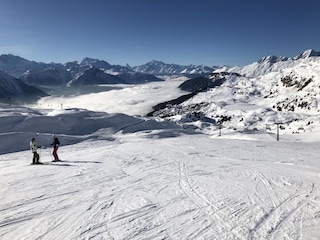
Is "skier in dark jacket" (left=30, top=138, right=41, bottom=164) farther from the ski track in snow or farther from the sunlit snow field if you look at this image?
the ski track in snow

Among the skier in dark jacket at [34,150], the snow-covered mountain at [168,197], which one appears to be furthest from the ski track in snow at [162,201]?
the skier in dark jacket at [34,150]

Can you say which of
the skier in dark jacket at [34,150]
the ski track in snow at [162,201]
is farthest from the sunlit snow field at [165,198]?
the skier in dark jacket at [34,150]

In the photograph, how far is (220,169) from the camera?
16188mm

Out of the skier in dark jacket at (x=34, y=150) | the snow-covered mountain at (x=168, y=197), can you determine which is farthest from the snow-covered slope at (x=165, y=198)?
the skier in dark jacket at (x=34, y=150)

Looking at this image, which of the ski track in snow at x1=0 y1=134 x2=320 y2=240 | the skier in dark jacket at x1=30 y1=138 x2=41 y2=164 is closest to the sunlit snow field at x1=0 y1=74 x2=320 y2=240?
the ski track in snow at x1=0 y1=134 x2=320 y2=240

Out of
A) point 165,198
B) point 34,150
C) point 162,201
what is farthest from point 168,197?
point 34,150

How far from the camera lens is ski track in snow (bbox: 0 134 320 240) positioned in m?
8.11

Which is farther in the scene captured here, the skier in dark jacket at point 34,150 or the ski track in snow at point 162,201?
the skier in dark jacket at point 34,150

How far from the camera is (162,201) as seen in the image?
1053 cm

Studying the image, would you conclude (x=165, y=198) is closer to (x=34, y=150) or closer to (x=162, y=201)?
(x=162, y=201)

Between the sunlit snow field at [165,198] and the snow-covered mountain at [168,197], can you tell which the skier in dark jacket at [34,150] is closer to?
the snow-covered mountain at [168,197]

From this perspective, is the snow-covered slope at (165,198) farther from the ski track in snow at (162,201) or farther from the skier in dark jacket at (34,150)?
the skier in dark jacket at (34,150)

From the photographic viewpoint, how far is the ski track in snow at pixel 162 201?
8.11m

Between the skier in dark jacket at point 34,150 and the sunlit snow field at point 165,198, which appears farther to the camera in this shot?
the skier in dark jacket at point 34,150
